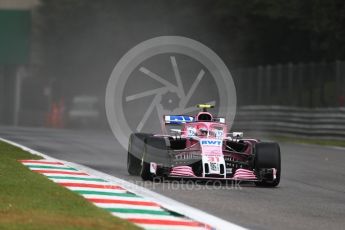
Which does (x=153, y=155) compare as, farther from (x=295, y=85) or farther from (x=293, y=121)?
(x=295, y=85)

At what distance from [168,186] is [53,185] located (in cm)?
177

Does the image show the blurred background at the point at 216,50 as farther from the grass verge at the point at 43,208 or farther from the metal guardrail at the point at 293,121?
the grass verge at the point at 43,208

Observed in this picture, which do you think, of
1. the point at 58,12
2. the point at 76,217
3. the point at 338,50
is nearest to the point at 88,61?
the point at 58,12

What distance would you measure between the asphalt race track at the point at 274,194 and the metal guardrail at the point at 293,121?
7068 mm

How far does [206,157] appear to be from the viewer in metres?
12.4

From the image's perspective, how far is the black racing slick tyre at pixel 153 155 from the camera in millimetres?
12562

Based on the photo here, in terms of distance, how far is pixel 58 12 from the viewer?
209 ft

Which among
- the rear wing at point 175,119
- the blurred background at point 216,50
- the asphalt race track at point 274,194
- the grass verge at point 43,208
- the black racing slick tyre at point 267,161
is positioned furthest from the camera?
the blurred background at point 216,50

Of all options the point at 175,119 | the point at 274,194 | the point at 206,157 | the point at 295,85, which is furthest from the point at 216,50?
the point at 274,194

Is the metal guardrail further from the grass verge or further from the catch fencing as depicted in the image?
the grass verge

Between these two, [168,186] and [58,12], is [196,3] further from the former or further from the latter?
[168,186]

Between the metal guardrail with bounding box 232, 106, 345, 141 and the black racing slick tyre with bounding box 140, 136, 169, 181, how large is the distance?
45.2 feet

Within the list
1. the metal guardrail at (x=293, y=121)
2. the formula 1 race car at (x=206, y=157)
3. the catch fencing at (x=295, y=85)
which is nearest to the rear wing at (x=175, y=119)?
the formula 1 race car at (x=206, y=157)

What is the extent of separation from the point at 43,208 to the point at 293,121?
20084 millimetres
